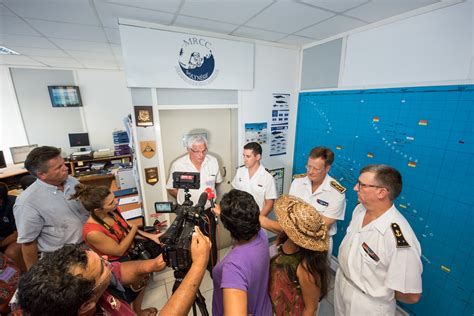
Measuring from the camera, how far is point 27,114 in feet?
14.0

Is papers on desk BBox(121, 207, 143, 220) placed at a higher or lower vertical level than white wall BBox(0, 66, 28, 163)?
lower

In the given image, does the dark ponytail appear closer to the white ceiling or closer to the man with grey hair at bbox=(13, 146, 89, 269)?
the man with grey hair at bbox=(13, 146, 89, 269)

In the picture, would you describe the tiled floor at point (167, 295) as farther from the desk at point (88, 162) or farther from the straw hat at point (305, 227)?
the desk at point (88, 162)

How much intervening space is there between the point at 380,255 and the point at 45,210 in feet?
7.78

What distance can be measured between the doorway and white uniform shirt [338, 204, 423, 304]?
1674 millimetres

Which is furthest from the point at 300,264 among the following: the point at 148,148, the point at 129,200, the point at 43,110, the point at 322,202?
the point at 43,110

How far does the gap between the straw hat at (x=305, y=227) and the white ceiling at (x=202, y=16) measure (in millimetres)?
1490

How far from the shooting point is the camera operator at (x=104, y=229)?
4.85 ft

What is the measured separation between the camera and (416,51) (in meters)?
1.63

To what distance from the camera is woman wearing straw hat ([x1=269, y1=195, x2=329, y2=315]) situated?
3.32ft

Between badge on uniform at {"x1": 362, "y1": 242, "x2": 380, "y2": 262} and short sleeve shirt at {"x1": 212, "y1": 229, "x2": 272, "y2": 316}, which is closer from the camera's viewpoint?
short sleeve shirt at {"x1": 212, "y1": 229, "x2": 272, "y2": 316}

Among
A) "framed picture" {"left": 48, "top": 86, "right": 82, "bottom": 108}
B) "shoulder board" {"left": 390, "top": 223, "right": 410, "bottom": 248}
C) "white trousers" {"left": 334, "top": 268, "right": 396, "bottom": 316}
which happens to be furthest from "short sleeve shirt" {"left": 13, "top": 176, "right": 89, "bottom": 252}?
"framed picture" {"left": 48, "top": 86, "right": 82, "bottom": 108}

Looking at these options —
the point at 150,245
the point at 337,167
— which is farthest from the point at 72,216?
the point at 337,167

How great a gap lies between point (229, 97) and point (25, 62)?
4.20m
